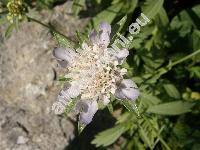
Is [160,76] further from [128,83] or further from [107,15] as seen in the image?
[128,83]

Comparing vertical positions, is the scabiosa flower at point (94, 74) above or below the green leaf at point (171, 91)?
above

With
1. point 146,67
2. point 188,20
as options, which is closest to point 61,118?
point 146,67

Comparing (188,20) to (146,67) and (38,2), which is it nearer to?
(146,67)

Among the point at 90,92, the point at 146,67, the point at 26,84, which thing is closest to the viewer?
the point at 90,92

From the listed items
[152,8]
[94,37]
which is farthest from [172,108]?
[94,37]

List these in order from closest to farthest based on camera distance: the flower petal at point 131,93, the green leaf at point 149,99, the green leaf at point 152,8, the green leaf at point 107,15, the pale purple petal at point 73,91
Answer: the flower petal at point 131,93
the pale purple petal at point 73,91
the green leaf at point 152,8
the green leaf at point 149,99
the green leaf at point 107,15

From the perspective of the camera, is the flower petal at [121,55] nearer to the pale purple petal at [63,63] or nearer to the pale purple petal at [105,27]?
the pale purple petal at [105,27]

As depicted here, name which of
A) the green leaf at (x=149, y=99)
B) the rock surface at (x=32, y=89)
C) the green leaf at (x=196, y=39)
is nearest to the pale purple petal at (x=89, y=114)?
the green leaf at (x=149, y=99)
